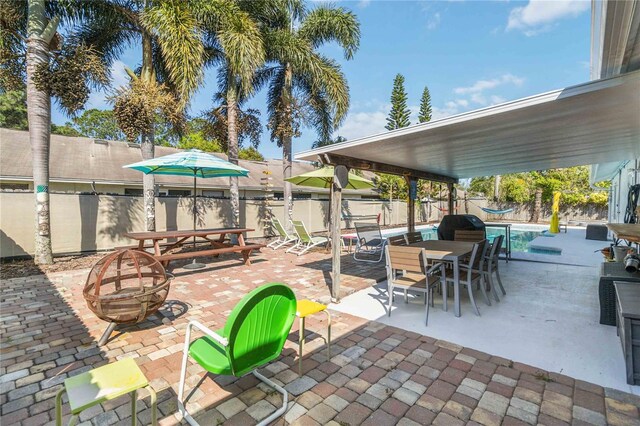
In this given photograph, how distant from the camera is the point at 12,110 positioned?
79.4 feet

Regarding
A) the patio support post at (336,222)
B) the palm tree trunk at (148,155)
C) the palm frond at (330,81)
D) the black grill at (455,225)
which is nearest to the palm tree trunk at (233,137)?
the palm tree trunk at (148,155)

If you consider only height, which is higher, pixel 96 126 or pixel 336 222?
pixel 96 126

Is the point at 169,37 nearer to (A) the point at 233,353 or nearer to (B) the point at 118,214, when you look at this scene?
(B) the point at 118,214

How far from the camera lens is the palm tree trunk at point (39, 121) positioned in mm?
6926

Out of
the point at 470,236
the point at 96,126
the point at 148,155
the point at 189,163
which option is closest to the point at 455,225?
the point at 470,236

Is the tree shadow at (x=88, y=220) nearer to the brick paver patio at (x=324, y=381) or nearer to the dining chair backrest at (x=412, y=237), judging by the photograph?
the brick paver patio at (x=324, y=381)

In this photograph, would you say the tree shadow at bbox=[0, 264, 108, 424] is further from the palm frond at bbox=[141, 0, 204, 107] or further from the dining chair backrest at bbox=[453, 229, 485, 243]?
the dining chair backrest at bbox=[453, 229, 485, 243]

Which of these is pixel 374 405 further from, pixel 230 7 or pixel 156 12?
pixel 230 7

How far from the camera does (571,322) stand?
385 cm

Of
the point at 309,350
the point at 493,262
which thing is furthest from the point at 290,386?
the point at 493,262

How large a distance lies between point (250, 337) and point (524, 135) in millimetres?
4727

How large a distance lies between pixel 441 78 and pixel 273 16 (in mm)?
6905

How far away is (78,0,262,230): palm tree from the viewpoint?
771cm

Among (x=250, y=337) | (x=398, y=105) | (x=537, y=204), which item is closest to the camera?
(x=250, y=337)
